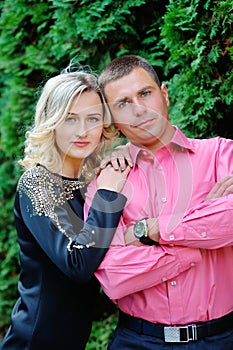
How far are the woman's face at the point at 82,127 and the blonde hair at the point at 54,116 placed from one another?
1.3 inches

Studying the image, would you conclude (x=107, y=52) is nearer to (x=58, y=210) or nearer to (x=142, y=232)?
(x=58, y=210)

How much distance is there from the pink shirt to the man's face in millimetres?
87

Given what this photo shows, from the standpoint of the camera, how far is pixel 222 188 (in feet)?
8.06

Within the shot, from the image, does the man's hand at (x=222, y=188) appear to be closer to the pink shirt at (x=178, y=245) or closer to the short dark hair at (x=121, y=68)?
the pink shirt at (x=178, y=245)

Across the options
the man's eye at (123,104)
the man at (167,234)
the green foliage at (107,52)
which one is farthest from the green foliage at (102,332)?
the man's eye at (123,104)

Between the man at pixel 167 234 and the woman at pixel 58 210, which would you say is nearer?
the man at pixel 167 234

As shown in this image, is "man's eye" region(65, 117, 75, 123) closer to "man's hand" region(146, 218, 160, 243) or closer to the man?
the man

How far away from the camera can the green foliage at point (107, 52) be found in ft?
10.7

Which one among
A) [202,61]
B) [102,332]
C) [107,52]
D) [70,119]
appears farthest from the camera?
[102,332]

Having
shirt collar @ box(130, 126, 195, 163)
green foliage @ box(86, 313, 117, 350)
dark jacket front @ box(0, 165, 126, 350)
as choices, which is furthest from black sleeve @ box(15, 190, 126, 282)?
green foliage @ box(86, 313, 117, 350)

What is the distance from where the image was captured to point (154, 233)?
248 cm

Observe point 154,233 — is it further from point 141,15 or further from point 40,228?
point 141,15

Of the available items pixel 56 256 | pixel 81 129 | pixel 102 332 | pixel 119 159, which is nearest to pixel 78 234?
pixel 56 256

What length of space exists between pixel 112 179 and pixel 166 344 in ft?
2.81
